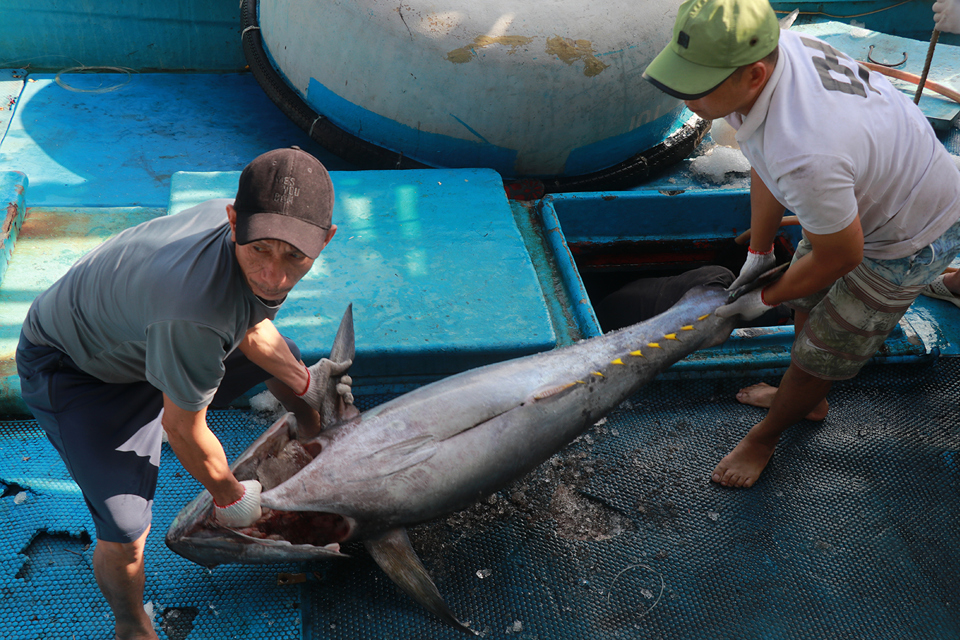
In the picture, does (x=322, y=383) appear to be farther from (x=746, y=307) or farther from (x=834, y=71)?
(x=834, y=71)

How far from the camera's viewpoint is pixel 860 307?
2359 millimetres

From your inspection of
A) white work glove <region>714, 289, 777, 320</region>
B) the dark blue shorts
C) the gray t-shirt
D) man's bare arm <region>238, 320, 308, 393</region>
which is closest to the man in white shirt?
white work glove <region>714, 289, 777, 320</region>

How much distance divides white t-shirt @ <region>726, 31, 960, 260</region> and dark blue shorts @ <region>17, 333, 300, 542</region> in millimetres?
1962

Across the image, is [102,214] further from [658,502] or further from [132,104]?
[658,502]

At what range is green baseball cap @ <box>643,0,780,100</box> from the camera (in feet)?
5.87

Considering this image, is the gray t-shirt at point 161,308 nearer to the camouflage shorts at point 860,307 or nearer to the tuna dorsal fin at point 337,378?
the tuna dorsal fin at point 337,378

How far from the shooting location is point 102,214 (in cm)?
340

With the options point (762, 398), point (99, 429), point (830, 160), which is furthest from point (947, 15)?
point (99, 429)

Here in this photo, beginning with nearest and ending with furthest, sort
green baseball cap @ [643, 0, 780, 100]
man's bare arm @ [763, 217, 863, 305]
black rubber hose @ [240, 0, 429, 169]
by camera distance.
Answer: green baseball cap @ [643, 0, 780, 100]
man's bare arm @ [763, 217, 863, 305]
black rubber hose @ [240, 0, 429, 169]

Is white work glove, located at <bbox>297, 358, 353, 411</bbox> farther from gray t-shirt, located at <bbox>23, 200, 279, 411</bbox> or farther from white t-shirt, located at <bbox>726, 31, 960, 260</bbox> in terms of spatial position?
white t-shirt, located at <bbox>726, 31, 960, 260</bbox>

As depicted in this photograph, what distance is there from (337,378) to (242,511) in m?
0.60

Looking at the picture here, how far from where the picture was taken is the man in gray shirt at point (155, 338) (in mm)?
1568

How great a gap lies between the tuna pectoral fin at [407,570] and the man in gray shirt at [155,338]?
1.41 ft

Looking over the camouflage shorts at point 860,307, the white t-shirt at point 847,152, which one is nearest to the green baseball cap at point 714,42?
the white t-shirt at point 847,152
